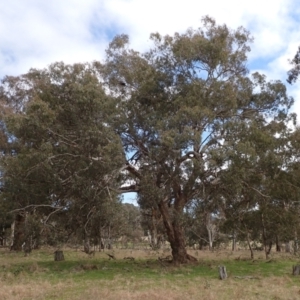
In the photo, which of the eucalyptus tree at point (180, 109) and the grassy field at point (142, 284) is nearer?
the grassy field at point (142, 284)

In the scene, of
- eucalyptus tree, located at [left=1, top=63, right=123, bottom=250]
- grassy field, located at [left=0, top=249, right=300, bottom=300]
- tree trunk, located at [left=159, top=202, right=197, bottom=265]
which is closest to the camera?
grassy field, located at [left=0, top=249, right=300, bottom=300]

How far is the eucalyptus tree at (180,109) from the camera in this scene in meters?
18.2

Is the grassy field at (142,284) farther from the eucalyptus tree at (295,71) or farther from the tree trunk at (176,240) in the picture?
the eucalyptus tree at (295,71)

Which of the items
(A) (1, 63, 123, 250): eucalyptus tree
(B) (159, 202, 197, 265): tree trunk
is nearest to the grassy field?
(B) (159, 202, 197, 265): tree trunk

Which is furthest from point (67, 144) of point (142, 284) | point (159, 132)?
point (142, 284)

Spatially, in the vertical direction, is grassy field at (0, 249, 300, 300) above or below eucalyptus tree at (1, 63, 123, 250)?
below

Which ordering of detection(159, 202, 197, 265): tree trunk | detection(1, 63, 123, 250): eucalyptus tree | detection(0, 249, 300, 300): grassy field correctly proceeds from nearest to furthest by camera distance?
detection(0, 249, 300, 300): grassy field → detection(1, 63, 123, 250): eucalyptus tree → detection(159, 202, 197, 265): tree trunk

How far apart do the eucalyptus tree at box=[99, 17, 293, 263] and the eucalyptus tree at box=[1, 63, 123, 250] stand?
6.12ft

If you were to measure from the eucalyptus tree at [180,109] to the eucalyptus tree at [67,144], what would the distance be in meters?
1.87

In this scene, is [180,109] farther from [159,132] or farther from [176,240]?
[176,240]

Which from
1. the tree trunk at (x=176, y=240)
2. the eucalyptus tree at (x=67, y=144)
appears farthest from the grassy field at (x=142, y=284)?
the eucalyptus tree at (x=67, y=144)

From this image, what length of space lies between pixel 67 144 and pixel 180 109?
527 centimetres

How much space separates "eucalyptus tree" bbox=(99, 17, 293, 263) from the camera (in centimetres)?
1820

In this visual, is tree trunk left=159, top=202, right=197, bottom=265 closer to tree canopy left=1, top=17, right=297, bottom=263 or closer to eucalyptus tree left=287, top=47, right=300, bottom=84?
tree canopy left=1, top=17, right=297, bottom=263
